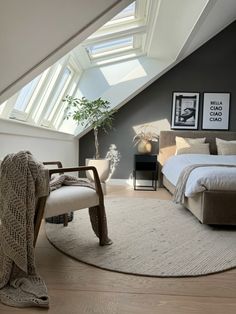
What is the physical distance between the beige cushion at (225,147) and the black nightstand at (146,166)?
3.67ft

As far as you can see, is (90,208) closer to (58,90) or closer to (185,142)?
(58,90)

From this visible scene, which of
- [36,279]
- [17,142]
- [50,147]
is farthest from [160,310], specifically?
[50,147]

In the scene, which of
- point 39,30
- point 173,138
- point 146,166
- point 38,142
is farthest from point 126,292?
point 173,138

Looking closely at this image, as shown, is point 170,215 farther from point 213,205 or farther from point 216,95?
Answer: point 216,95

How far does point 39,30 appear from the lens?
2.15 m

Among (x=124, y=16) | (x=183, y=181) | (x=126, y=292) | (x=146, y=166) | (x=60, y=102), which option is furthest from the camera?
(x=146, y=166)

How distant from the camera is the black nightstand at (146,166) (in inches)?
208

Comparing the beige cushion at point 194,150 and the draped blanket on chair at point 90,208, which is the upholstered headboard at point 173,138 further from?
the draped blanket on chair at point 90,208

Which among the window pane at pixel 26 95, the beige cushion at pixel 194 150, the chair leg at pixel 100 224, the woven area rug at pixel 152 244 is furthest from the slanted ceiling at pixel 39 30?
the beige cushion at pixel 194 150

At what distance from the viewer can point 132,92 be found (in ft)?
17.6

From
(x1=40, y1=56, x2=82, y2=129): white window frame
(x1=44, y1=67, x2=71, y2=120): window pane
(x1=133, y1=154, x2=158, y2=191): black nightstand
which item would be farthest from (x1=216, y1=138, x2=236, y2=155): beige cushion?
(x1=44, y1=67, x2=71, y2=120): window pane

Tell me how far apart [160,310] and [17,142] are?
2.26m

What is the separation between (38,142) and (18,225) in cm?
217

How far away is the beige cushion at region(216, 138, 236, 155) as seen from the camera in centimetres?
510
